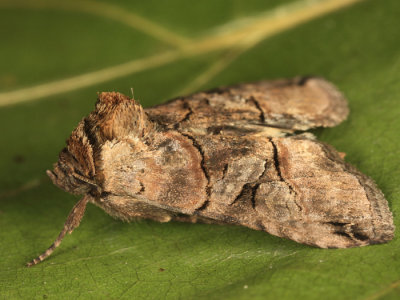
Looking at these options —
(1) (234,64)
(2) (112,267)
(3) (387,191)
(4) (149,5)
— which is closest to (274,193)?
(3) (387,191)

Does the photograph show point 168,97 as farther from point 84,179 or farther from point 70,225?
point 70,225

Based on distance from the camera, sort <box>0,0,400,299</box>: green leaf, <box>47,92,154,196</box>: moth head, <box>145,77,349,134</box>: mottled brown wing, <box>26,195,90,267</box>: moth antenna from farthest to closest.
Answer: <box>145,77,349,134</box>: mottled brown wing → <box>26,195,90,267</box>: moth antenna → <box>47,92,154,196</box>: moth head → <box>0,0,400,299</box>: green leaf

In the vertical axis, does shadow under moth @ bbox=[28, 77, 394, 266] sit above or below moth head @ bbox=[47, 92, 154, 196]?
below

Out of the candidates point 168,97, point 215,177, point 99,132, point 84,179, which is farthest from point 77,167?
point 168,97

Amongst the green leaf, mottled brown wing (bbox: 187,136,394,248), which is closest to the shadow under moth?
mottled brown wing (bbox: 187,136,394,248)

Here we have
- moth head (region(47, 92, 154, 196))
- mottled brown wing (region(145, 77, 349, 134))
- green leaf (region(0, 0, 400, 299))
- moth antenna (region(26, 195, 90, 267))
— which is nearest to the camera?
green leaf (region(0, 0, 400, 299))

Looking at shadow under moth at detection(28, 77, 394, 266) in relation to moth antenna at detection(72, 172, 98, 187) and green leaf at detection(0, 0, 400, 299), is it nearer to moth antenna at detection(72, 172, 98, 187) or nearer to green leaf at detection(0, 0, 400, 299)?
moth antenna at detection(72, 172, 98, 187)

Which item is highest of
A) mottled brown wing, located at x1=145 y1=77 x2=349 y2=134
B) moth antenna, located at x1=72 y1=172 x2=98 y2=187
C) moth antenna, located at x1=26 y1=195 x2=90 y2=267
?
mottled brown wing, located at x1=145 y1=77 x2=349 y2=134

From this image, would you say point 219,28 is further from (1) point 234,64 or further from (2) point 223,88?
(2) point 223,88
